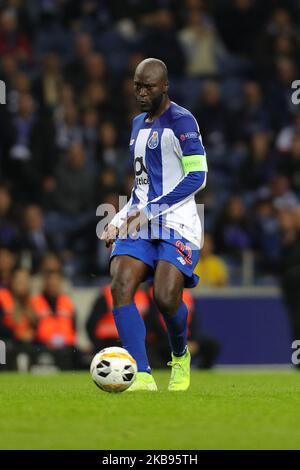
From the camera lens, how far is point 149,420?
25.8 feet

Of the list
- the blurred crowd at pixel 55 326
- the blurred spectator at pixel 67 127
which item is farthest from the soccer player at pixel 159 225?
the blurred spectator at pixel 67 127

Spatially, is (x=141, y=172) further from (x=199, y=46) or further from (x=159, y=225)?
(x=199, y=46)

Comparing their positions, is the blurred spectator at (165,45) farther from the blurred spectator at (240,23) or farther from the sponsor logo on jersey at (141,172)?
the sponsor logo on jersey at (141,172)

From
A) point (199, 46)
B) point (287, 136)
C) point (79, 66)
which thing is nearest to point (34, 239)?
point (79, 66)

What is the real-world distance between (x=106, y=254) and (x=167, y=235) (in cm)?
883

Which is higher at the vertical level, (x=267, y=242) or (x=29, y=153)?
(x=29, y=153)

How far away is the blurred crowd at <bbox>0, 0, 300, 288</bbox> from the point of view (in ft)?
62.0

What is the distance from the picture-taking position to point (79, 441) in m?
7.09

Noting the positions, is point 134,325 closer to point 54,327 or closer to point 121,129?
point 54,327

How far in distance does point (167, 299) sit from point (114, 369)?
74 cm

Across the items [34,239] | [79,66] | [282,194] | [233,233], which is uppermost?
[79,66]

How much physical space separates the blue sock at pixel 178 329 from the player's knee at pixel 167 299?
8 cm

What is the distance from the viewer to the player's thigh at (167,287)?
9.57m
